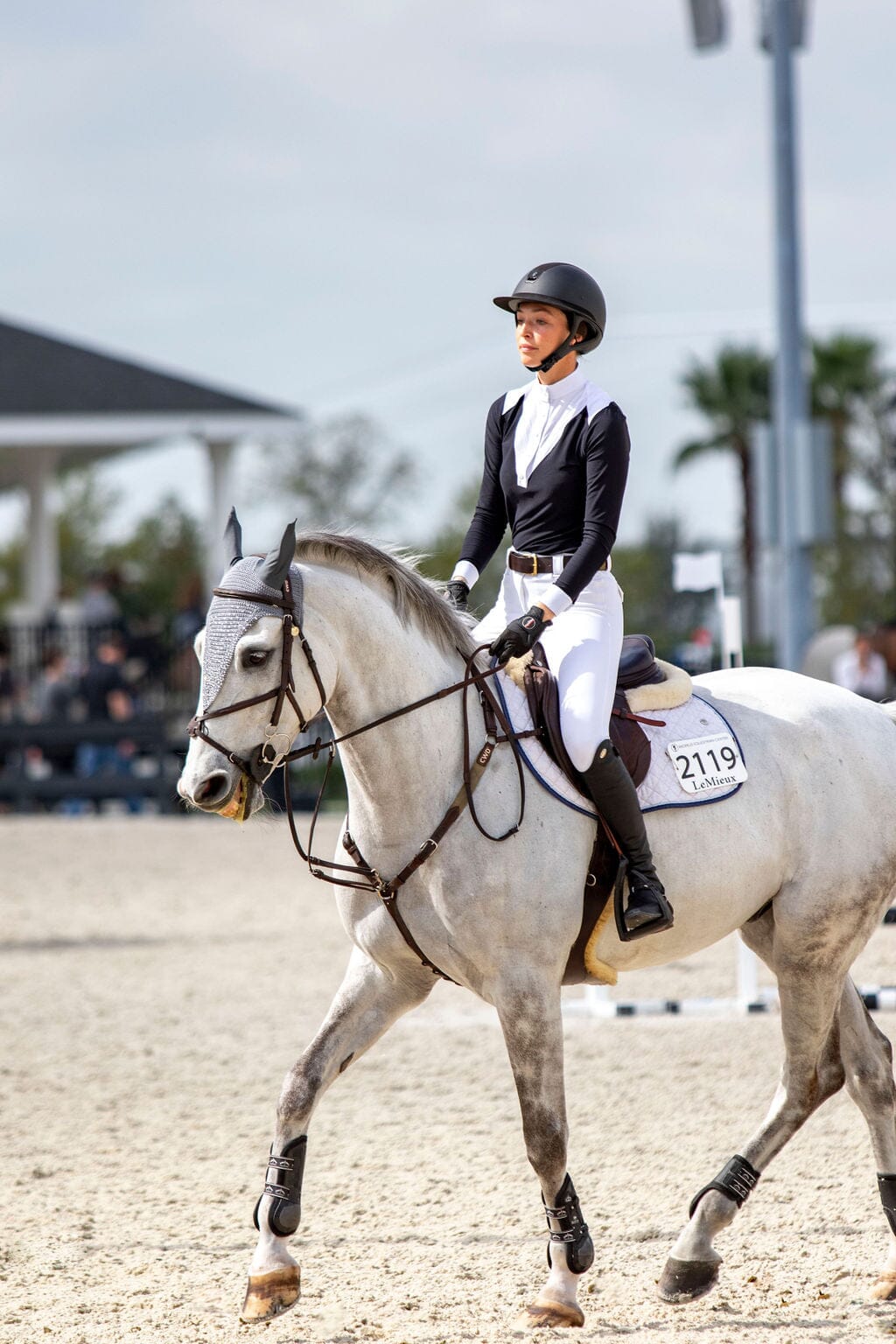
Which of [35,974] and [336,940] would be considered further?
[336,940]

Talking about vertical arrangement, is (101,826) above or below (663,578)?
below

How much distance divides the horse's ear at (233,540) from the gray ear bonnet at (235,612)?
18 cm

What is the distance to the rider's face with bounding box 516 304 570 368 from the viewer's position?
172 inches

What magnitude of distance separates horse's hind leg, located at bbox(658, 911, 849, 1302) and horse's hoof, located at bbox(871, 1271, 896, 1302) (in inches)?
17.1

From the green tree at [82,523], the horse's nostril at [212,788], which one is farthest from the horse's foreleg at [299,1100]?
the green tree at [82,523]

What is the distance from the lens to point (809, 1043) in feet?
15.3

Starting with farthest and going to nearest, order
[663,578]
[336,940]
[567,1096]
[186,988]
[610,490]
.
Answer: [663,578] < [336,940] < [186,988] < [567,1096] < [610,490]

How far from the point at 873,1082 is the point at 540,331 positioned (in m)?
2.44

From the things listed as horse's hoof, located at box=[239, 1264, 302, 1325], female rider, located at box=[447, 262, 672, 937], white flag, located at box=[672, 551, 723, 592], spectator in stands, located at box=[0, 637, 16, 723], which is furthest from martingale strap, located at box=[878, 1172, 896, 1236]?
spectator in stands, located at box=[0, 637, 16, 723]

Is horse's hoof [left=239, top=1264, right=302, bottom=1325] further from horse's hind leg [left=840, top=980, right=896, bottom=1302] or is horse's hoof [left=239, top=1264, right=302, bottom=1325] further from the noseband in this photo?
horse's hind leg [left=840, top=980, right=896, bottom=1302]

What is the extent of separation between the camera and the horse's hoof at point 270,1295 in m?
4.11

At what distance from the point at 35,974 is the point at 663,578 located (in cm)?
1272

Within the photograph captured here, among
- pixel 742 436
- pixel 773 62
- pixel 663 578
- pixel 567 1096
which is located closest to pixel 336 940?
pixel 567 1096

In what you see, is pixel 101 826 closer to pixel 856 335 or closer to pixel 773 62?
pixel 773 62
